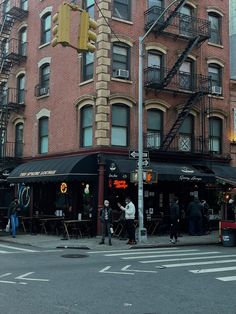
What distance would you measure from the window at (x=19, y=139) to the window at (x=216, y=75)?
1156 centimetres

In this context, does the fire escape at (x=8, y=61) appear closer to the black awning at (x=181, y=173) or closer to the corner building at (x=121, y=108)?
the corner building at (x=121, y=108)

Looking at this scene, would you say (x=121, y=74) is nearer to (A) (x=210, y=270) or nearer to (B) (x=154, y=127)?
(B) (x=154, y=127)

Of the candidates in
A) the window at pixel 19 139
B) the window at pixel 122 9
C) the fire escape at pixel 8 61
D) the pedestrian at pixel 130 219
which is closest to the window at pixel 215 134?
the window at pixel 122 9

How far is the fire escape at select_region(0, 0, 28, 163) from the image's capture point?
28438 mm

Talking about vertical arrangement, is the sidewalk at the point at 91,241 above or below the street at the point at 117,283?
above

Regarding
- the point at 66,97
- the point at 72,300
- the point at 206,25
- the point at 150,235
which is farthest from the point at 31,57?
the point at 72,300

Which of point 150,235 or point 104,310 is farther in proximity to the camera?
point 150,235

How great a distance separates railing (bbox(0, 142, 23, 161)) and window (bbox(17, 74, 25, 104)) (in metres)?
2.63

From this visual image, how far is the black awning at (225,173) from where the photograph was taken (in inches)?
931

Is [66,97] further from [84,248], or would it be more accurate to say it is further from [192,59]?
[84,248]

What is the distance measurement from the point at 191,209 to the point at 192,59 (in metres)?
8.45

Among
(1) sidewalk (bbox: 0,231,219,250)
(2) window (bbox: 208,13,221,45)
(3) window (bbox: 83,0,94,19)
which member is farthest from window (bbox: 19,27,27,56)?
(1) sidewalk (bbox: 0,231,219,250)

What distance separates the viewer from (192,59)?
25.7 meters

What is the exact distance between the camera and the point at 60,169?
856 inches
